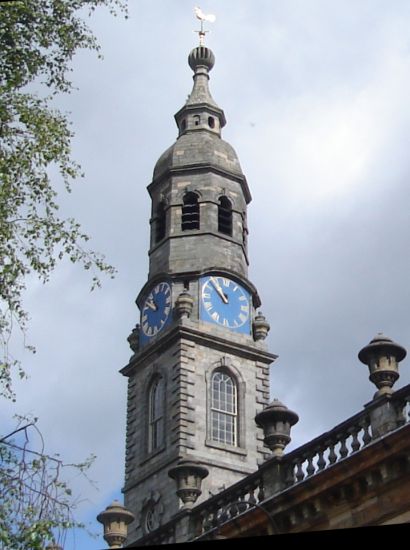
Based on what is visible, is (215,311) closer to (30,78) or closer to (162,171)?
(162,171)

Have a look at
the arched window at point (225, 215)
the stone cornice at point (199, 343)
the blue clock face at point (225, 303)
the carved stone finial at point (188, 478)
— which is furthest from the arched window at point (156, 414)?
the carved stone finial at point (188, 478)

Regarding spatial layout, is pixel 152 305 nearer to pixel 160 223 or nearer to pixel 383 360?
pixel 160 223

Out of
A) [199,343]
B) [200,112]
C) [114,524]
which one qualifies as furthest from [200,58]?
[114,524]

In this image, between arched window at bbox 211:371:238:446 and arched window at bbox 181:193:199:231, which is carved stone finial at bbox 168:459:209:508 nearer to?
arched window at bbox 211:371:238:446

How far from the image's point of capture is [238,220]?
1911 inches

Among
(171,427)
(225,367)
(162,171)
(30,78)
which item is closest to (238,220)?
(162,171)

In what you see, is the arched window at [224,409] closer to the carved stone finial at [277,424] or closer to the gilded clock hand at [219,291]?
the gilded clock hand at [219,291]

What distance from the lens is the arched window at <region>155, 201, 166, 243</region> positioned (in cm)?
4851

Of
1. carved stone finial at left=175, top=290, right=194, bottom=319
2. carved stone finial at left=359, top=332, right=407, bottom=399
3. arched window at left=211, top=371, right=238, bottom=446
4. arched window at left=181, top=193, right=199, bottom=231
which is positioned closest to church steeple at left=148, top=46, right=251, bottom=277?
arched window at left=181, top=193, right=199, bottom=231

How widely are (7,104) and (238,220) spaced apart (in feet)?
117

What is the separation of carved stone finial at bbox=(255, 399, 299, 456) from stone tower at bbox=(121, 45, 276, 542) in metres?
16.3

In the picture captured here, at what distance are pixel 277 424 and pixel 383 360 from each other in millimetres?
3469

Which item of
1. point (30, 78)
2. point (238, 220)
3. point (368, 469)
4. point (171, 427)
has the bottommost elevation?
point (368, 469)

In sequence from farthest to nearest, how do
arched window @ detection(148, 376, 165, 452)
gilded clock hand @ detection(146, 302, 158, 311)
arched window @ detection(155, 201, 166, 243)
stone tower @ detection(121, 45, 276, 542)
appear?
arched window @ detection(155, 201, 166, 243) → gilded clock hand @ detection(146, 302, 158, 311) → arched window @ detection(148, 376, 165, 452) → stone tower @ detection(121, 45, 276, 542)
